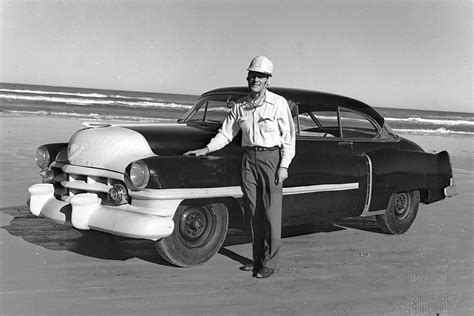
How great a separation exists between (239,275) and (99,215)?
126 cm

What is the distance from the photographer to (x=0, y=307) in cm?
426

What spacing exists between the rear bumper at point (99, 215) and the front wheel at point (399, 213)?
3.08m

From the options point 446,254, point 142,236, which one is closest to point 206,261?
point 142,236

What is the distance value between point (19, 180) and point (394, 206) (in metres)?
5.43

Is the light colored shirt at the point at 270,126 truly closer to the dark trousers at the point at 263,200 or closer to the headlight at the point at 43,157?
the dark trousers at the point at 263,200

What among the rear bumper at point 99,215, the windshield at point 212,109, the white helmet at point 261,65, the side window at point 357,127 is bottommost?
the rear bumper at point 99,215

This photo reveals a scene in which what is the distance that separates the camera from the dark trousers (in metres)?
5.12

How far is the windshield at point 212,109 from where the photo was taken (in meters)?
6.43

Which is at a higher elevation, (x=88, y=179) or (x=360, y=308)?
(x=88, y=179)

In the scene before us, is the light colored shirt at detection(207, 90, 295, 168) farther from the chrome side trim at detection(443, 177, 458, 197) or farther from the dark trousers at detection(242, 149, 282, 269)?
the chrome side trim at detection(443, 177, 458, 197)

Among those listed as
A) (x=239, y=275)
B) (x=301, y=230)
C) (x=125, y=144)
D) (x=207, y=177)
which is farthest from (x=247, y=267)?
(x=301, y=230)

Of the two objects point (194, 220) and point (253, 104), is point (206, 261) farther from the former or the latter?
point (253, 104)

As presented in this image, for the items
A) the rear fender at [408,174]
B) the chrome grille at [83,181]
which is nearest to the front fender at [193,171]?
the chrome grille at [83,181]

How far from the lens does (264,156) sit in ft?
16.8
